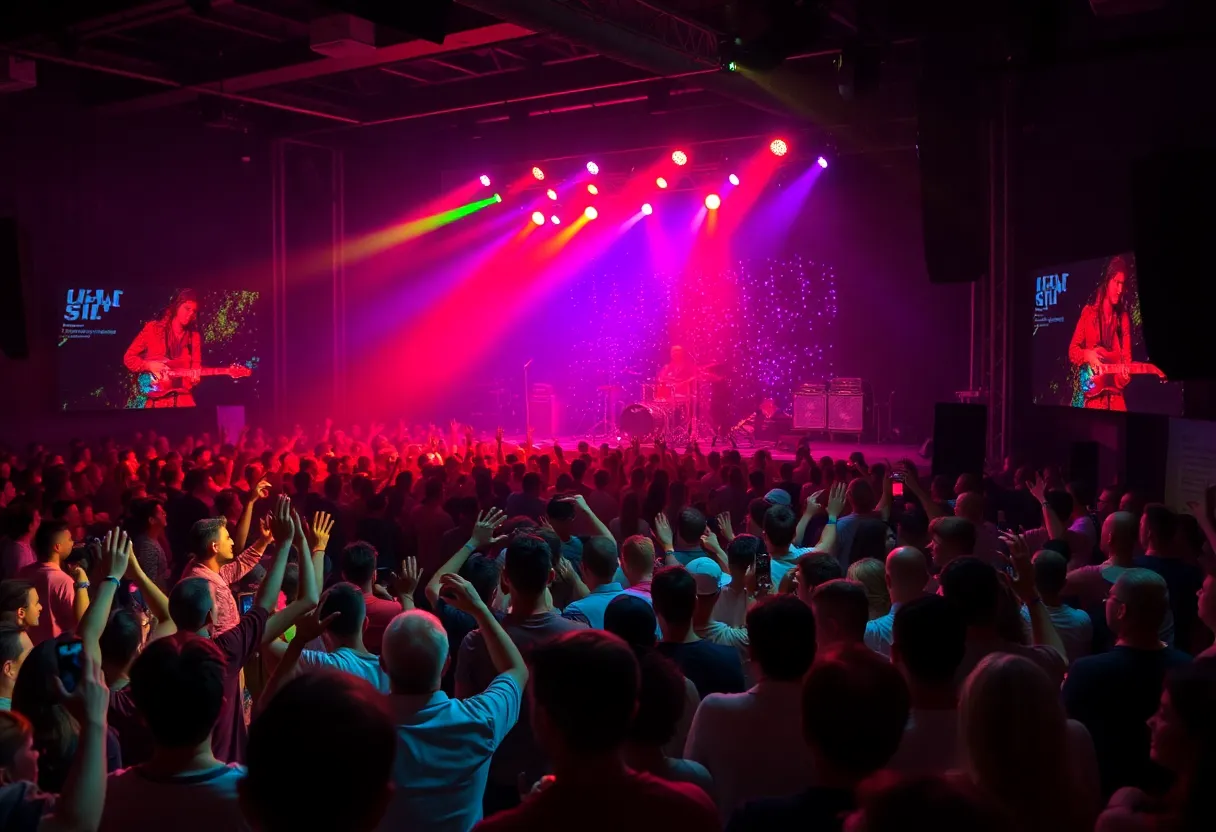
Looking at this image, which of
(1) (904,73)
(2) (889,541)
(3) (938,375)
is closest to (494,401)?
(3) (938,375)

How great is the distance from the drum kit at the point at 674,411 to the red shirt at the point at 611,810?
53.4ft

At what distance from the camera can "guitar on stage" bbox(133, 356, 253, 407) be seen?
48.5ft

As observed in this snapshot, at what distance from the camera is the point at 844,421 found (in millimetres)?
17516

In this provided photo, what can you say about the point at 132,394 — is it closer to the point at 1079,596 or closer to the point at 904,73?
the point at 904,73

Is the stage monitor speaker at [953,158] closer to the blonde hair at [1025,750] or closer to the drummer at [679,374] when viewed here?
the blonde hair at [1025,750]

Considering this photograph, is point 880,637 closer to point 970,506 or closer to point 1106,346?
point 970,506

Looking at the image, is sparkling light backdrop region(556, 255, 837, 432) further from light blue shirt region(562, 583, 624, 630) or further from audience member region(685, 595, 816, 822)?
A: audience member region(685, 595, 816, 822)

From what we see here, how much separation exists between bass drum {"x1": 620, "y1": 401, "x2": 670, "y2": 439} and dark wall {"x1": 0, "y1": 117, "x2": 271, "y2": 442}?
242 inches

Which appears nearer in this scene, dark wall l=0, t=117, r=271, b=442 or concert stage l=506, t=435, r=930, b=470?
dark wall l=0, t=117, r=271, b=442

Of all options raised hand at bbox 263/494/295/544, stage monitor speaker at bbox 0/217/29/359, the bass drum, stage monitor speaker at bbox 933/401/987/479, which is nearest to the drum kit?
the bass drum

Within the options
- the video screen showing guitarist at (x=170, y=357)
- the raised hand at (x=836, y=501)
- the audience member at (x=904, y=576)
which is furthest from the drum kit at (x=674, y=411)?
the audience member at (x=904, y=576)

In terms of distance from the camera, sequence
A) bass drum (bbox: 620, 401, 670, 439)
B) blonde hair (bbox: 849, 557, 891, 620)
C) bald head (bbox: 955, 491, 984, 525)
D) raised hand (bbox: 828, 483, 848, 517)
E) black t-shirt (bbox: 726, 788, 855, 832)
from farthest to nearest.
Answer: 1. bass drum (bbox: 620, 401, 670, 439)
2. bald head (bbox: 955, 491, 984, 525)
3. raised hand (bbox: 828, 483, 848, 517)
4. blonde hair (bbox: 849, 557, 891, 620)
5. black t-shirt (bbox: 726, 788, 855, 832)

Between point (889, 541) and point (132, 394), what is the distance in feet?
40.8

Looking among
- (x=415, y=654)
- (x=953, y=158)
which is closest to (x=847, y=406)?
(x=953, y=158)
